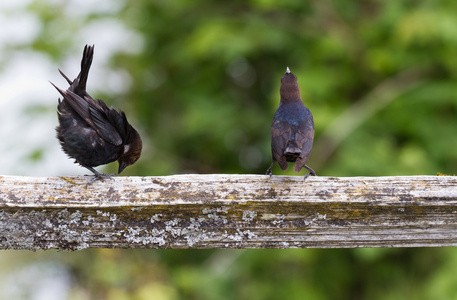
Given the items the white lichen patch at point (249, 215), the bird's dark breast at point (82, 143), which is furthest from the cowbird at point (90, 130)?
the white lichen patch at point (249, 215)

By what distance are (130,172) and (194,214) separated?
14.8 ft

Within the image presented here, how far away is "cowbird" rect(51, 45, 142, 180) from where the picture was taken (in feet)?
8.82

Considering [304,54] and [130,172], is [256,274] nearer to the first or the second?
[130,172]

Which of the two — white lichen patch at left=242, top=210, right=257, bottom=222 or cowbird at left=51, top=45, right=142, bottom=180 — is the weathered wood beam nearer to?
white lichen patch at left=242, top=210, right=257, bottom=222

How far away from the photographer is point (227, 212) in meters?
1.87

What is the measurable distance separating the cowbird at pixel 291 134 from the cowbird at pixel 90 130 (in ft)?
2.66

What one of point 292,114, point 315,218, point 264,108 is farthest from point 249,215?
point 264,108

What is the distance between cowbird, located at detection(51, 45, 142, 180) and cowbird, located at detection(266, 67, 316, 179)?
81cm

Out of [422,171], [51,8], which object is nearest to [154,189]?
[422,171]

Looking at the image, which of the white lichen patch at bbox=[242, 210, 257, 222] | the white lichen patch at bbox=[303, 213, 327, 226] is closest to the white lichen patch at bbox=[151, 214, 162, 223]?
the white lichen patch at bbox=[242, 210, 257, 222]

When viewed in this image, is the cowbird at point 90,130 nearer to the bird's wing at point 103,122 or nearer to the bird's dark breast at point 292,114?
the bird's wing at point 103,122

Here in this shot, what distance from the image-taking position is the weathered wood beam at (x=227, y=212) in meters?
1.83

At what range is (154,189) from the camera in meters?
1.85

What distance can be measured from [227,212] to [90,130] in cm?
122
